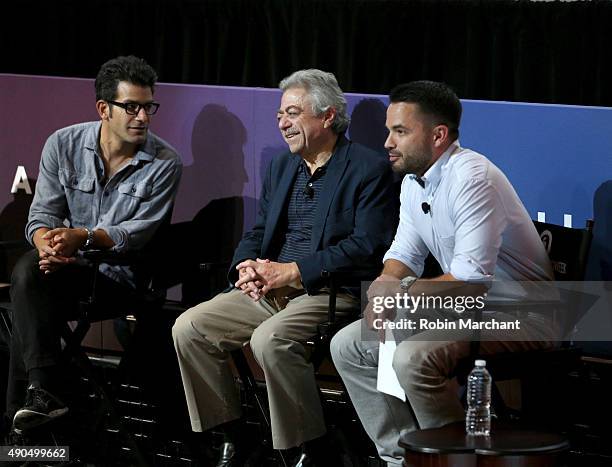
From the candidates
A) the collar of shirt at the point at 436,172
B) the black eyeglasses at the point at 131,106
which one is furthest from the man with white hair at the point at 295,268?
the black eyeglasses at the point at 131,106

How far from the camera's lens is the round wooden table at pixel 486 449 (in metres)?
3.42

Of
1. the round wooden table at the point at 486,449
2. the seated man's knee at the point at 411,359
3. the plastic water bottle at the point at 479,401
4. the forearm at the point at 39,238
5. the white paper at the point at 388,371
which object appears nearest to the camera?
the round wooden table at the point at 486,449

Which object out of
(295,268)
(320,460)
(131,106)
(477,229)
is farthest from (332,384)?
(131,106)

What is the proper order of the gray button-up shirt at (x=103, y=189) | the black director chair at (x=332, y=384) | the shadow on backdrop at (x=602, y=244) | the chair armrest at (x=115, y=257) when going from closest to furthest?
the black director chair at (x=332, y=384)
the shadow on backdrop at (x=602, y=244)
the chair armrest at (x=115, y=257)
the gray button-up shirt at (x=103, y=189)

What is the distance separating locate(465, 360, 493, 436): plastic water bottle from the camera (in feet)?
11.8

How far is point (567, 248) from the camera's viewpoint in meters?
4.06

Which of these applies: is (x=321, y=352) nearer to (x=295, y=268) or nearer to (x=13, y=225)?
(x=295, y=268)

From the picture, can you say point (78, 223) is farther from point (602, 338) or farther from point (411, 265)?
point (602, 338)

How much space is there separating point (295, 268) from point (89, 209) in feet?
3.50

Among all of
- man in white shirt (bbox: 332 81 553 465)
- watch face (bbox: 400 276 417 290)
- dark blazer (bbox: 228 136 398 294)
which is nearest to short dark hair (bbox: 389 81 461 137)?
man in white shirt (bbox: 332 81 553 465)

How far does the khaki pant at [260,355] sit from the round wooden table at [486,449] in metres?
0.67

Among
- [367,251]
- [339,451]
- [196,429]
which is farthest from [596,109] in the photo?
[196,429]

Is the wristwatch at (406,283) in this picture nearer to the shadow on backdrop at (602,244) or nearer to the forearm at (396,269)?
the forearm at (396,269)

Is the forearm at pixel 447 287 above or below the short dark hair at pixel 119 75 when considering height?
below
